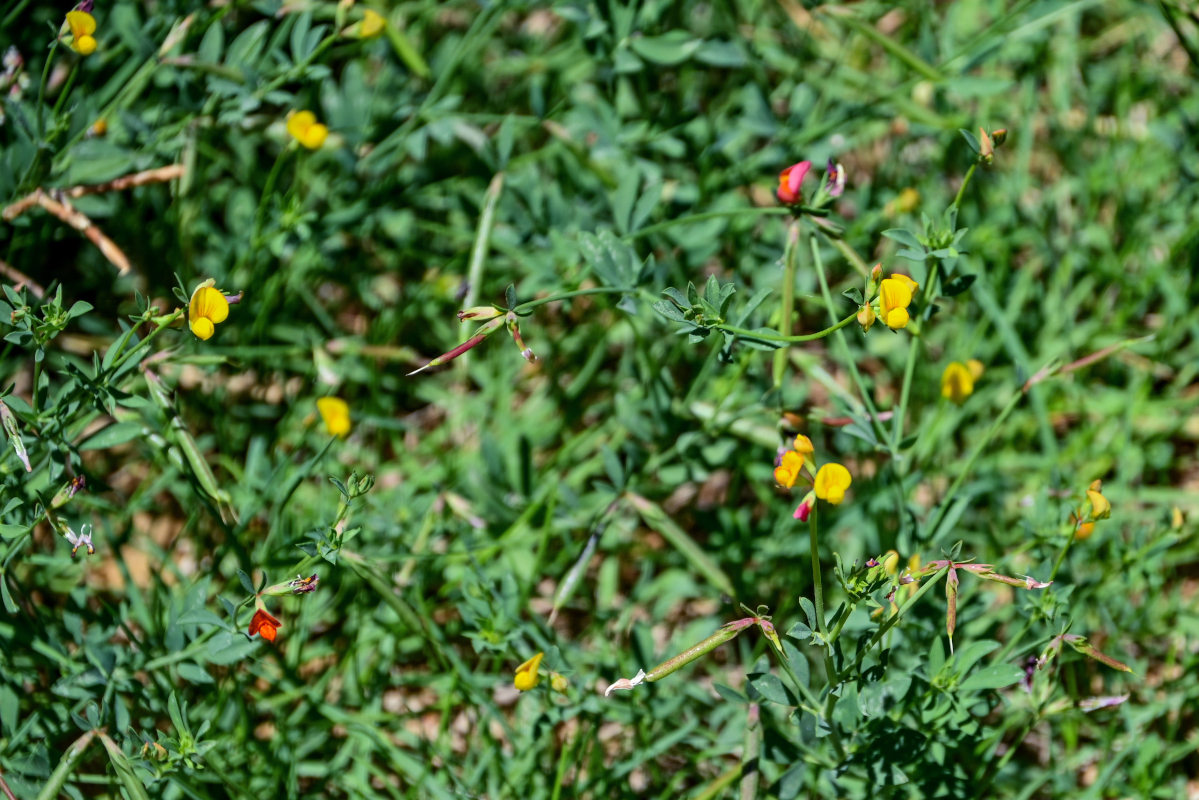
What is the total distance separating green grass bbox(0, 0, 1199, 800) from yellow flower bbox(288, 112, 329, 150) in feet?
0.24

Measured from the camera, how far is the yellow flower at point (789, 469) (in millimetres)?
1525

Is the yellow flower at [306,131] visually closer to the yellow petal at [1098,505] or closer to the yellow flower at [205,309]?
the yellow flower at [205,309]

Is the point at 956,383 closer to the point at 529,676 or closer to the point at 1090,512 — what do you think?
the point at 1090,512

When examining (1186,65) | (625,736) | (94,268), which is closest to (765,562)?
(625,736)

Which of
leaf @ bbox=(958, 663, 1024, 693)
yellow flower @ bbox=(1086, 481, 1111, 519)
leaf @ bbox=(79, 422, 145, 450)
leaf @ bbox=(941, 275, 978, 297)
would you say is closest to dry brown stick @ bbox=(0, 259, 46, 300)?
leaf @ bbox=(79, 422, 145, 450)

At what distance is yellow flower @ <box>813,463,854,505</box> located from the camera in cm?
157

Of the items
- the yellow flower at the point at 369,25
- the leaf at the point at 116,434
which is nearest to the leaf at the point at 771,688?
the leaf at the point at 116,434

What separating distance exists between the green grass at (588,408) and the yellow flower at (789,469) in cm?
18

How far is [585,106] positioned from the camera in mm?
2525

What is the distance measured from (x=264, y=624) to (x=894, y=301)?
1110mm

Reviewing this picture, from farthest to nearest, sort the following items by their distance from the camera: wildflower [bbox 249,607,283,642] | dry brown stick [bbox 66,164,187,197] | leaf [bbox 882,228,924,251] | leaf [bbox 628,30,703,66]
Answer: leaf [bbox 628,30,703,66] → dry brown stick [bbox 66,164,187,197] → leaf [bbox 882,228,924,251] → wildflower [bbox 249,607,283,642]

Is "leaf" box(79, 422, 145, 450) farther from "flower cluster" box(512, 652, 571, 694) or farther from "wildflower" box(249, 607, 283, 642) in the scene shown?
"flower cluster" box(512, 652, 571, 694)

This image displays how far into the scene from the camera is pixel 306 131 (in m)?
2.27

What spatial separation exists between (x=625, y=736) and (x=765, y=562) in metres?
0.51
